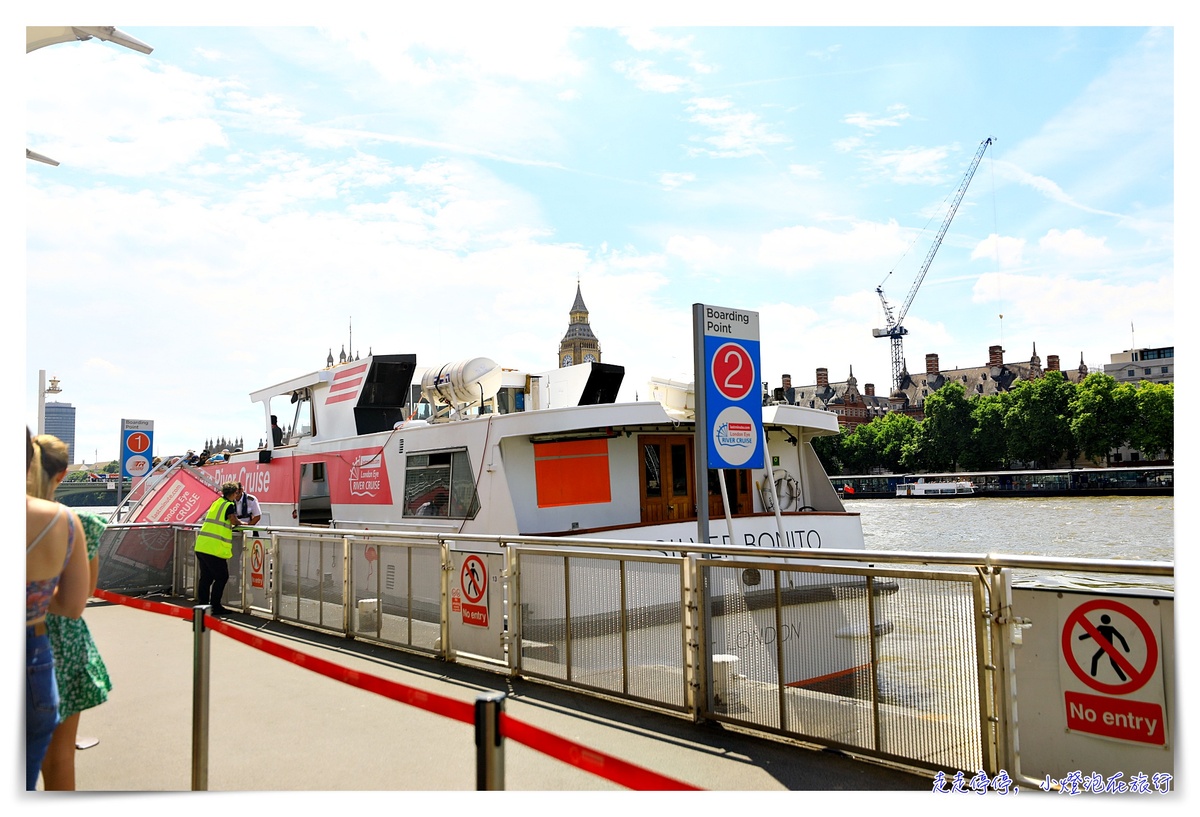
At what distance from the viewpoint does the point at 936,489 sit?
85.9 m

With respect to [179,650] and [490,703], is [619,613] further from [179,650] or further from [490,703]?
[179,650]

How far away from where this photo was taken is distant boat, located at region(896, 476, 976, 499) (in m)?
82.3

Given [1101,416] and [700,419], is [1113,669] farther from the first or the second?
[1101,416]

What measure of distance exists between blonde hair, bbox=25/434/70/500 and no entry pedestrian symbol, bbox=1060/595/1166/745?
5322mm

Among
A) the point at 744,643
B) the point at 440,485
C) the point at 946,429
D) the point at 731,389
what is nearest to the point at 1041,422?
the point at 946,429

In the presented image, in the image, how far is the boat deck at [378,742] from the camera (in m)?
5.41

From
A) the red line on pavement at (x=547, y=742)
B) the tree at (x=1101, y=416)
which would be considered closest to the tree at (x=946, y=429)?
the tree at (x=1101, y=416)

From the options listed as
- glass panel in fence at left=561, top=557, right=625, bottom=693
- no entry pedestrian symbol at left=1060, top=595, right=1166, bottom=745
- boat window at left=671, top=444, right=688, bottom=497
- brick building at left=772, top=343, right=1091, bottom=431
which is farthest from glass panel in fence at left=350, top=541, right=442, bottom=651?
brick building at left=772, top=343, right=1091, bottom=431

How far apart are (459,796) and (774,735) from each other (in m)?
2.22

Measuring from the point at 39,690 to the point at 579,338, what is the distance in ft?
583

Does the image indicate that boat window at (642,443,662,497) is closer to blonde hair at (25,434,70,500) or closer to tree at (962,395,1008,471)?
blonde hair at (25,434,70,500)

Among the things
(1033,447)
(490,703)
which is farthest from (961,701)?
(1033,447)

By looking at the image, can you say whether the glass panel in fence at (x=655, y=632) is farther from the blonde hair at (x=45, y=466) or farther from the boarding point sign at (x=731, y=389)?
the blonde hair at (x=45, y=466)

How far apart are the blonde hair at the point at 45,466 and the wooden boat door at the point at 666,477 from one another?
8619 millimetres
